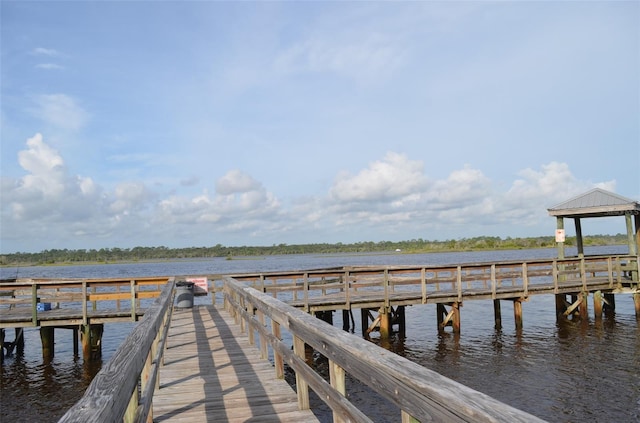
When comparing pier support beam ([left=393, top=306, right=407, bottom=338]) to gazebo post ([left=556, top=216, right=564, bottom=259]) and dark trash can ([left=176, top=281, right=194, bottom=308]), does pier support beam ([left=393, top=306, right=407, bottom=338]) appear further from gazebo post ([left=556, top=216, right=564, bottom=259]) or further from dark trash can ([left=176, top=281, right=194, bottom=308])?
gazebo post ([left=556, top=216, right=564, bottom=259])

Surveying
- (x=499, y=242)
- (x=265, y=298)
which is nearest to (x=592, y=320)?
(x=265, y=298)

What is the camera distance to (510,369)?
1238 cm

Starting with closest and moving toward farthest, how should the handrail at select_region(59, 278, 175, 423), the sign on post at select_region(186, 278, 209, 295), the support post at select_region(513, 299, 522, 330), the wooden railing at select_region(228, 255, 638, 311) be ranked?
the handrail at select_region(59, 278, 175, 423) < the wooden railing at select_region(228, 255, 638, 311) < the sign on post at select_region(186, 278, 209, 295) < the support post at select_region(513, 299, 522, 330)

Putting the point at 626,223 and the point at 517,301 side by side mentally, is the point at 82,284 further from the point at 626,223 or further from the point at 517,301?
the point at 626,223

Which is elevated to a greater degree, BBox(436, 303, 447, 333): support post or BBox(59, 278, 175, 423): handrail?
BBox(59, 278, 175, 423): handrail

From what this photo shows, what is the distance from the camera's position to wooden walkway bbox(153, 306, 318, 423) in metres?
4.56

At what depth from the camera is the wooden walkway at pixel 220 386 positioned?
15.0 feet

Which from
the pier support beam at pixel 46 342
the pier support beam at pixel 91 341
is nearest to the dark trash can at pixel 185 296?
the pier support beam at pixel 91 341

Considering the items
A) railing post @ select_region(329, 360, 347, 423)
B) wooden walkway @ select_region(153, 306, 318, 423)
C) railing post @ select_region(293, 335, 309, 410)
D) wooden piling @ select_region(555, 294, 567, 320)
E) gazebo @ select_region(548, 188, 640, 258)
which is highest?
gazebo @ select_region(548, 188, 640, 258)

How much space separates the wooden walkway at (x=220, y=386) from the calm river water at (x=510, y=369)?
2.97 meters

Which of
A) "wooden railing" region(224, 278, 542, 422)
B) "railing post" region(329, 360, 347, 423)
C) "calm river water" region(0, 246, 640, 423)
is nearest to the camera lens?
"wooden railing" region(224, 278, 542, 422)

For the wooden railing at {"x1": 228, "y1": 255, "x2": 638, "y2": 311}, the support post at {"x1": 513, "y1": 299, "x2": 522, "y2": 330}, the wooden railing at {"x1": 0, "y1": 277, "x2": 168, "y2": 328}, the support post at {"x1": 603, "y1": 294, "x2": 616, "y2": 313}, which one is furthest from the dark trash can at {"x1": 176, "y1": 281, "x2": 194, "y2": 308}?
the support post at {"x1": 603, "y1": 294, "x2": 616, "y2": 313}

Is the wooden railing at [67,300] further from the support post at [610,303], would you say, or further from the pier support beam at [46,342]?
the support post at [610,303]

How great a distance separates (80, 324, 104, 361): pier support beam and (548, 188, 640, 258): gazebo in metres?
16.9
